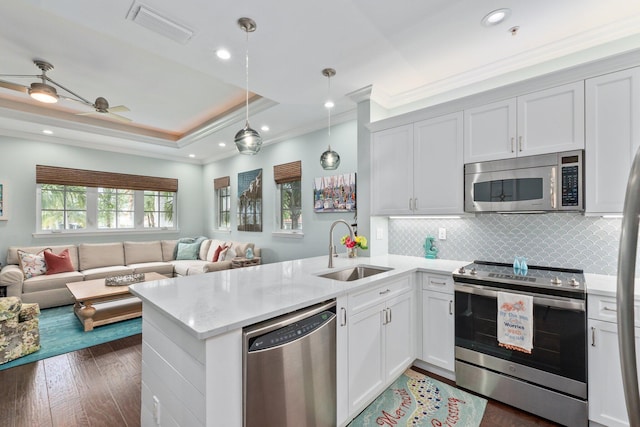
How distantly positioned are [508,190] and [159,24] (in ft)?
9.57

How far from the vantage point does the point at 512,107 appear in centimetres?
239

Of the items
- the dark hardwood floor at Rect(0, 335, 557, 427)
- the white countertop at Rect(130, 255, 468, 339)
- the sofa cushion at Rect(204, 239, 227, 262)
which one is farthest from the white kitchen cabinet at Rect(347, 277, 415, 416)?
the sofa cushion at Rect(204, 239, 227, 262)

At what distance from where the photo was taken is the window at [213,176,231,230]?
635cm

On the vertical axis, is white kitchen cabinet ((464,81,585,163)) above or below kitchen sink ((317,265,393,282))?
above

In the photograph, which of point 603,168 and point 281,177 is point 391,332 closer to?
point 603,168

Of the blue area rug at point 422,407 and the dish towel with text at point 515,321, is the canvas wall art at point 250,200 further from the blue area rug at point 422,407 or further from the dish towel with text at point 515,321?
the dish towel with text at point 515,321

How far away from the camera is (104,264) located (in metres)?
5.18

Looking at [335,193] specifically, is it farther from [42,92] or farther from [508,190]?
[42,92]

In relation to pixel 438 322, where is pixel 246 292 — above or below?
above

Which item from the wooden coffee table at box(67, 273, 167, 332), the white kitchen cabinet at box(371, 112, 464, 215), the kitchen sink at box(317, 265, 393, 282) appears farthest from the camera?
the wooden coffee table at box(67, 273, 167, 332)

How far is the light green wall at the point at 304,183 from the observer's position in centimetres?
395

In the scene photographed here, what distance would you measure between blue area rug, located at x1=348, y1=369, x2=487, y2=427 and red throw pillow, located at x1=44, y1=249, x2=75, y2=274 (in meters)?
5.06

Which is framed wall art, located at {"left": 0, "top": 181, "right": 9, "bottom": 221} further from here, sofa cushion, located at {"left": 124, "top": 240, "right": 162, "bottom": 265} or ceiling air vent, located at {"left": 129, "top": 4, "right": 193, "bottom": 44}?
ceiling air vent, located at {"left": 129, "top": 4, "right": 193, "bottom": 44}

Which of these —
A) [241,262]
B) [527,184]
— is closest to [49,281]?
[241,262]
